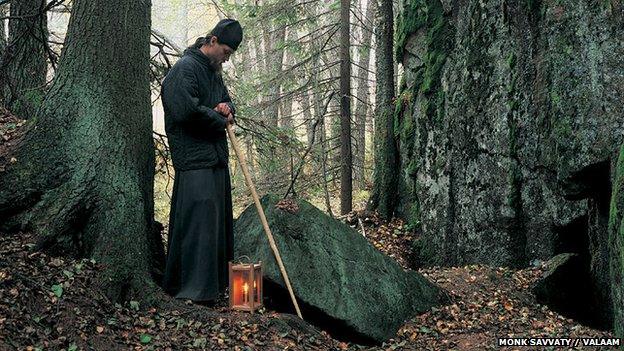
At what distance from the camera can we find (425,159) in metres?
10.4

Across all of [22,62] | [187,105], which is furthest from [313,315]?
[22,62]

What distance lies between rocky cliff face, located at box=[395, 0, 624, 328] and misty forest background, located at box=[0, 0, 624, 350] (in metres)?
0.02

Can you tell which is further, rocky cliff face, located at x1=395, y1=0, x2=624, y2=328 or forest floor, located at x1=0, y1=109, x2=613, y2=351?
rocky cliff face, located at x1=395, y1=0, x2=624, y2=328

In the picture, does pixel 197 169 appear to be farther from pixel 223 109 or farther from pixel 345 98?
pixel 345 98

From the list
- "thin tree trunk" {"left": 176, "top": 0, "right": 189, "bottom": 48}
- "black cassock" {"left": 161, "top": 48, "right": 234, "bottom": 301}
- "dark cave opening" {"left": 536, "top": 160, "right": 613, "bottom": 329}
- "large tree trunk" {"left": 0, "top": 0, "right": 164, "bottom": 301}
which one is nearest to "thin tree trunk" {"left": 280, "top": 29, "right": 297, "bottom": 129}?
"thin tree trunk" {"left": 176, "top": 0, "right": 189, "bottom": 48}

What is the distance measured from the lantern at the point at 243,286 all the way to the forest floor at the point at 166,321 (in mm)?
106

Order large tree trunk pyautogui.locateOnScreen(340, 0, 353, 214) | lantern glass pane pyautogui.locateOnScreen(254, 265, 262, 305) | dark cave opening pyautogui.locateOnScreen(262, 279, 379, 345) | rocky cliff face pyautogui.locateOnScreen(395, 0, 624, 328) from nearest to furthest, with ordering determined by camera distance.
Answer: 1. lantern glass pane pyautogui.locateOnScreen(254, 265, 262, 305)
2. dark cave opening pyautogui.locateOnScreen(262, 279, 379, 345)
3. rocky cliff face pyautogui.locateOnScreen(395, 0, 624, 328)
4. large tree trunk pyautogui.locateOnScreen(340, 0, 353, 214)

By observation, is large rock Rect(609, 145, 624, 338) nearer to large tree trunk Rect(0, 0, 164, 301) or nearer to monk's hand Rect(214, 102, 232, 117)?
monk's hand Rect(214, 102, 232, 117)

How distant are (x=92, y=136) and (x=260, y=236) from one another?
6.32ft

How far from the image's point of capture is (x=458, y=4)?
10.1 m

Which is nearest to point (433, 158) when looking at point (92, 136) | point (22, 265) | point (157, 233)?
point (157, 233)

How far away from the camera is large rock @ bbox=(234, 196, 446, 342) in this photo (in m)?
6.52

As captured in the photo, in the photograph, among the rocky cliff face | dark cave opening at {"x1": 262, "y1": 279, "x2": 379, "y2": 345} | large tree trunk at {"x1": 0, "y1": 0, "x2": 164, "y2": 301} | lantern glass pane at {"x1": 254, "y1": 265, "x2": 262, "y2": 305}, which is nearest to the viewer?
large tree trunk at {"x1": 0, "y1": 0, "x2": 164, "y2": 301}

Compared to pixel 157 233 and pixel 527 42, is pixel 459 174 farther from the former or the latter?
pixel 157 233
